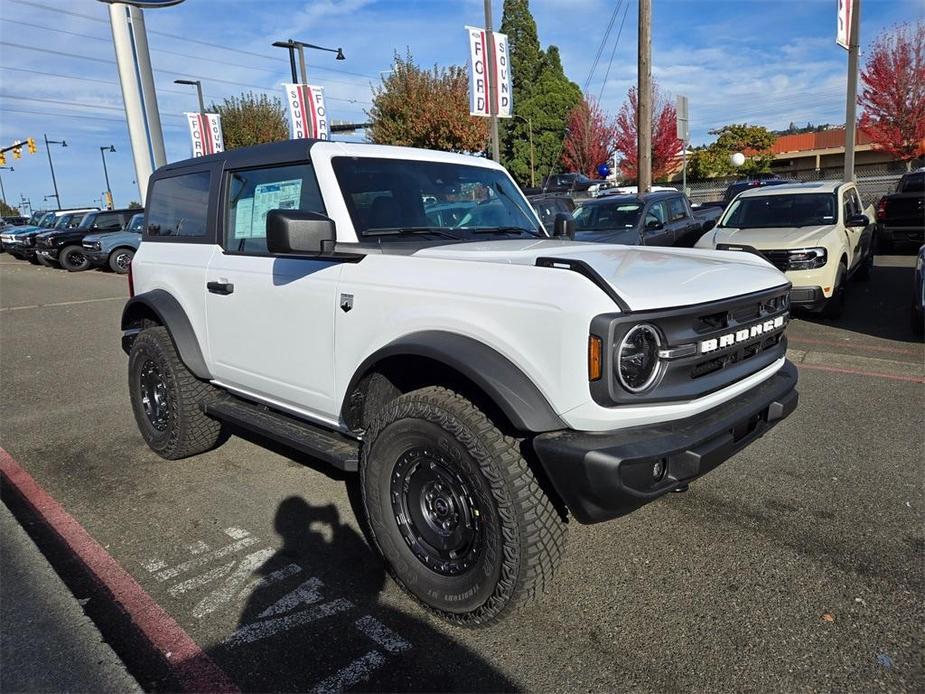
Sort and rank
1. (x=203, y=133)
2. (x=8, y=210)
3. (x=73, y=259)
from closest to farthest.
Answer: (x=203, y=133)
(x=73, y=259)
(x=8, y=210)

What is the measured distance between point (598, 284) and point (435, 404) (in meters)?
0.78

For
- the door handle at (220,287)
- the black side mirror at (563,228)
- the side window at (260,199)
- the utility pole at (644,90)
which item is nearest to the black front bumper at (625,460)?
the side window at (260,199)

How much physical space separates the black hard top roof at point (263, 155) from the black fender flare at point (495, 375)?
1.49m

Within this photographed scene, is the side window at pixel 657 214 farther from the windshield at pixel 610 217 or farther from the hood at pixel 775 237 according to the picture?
the hood at pixel 775 237

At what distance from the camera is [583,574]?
297 centimetres

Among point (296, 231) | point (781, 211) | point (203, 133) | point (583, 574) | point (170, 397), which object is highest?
point (203, 133)

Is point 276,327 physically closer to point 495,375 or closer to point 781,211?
point 495,375

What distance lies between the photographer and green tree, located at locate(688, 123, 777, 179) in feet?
136

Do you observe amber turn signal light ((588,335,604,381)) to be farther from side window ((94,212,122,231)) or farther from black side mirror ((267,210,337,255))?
side window ((94,212,122,231))

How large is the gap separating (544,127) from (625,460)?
45.0 metres

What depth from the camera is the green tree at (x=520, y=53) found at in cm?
4525

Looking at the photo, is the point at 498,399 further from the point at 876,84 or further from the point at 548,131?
the point at 548,131

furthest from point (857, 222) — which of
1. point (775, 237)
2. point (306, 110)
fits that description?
point (306, 110)

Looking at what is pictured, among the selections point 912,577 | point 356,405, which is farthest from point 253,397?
point 912,577
